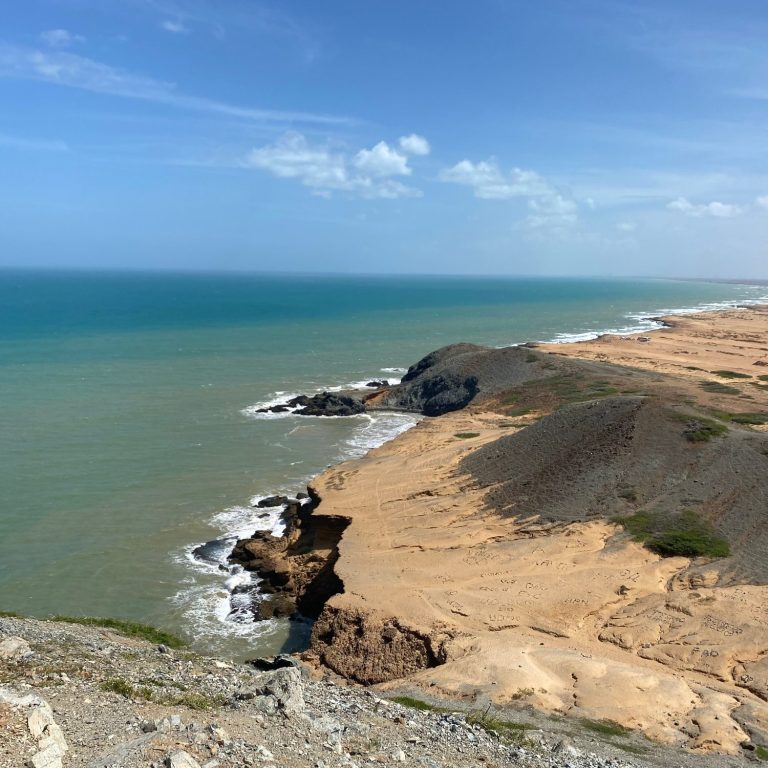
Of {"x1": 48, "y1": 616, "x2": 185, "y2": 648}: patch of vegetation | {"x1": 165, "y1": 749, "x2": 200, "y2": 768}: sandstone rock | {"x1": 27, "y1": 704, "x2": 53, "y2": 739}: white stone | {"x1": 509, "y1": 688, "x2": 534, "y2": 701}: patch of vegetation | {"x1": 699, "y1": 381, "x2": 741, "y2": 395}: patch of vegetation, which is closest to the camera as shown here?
{"x1": 165, "y1": 749, "x2": 200, "y2": 768}: sandstone rock

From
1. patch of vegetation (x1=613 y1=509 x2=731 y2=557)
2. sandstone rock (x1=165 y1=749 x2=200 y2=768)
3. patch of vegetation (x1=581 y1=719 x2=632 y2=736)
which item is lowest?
patch of vegetation (x1=581 y1=719 x2=632 y2=736)

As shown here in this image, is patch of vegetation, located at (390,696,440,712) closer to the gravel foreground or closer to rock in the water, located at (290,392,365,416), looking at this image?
the gravel foreground

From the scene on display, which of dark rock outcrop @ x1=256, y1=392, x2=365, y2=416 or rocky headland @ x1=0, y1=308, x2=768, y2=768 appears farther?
dark rock outcrop @ x1=256, y1=392, x2=365, y2=416

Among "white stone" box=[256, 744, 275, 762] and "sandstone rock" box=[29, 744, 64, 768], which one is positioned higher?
Answer: "sandstone rock" box=[29, 744, 64, 768]

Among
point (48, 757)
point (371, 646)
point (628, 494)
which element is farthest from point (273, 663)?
point (628, 494)

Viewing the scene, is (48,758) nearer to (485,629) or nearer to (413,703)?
(413,703)

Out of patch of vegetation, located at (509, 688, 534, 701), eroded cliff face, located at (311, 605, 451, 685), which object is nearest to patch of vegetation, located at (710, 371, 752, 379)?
eroded cliff face, located at (311, 605, 451, 685)

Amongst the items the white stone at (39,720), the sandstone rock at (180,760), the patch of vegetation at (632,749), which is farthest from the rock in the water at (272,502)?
the sandstone rock at (180,760)
